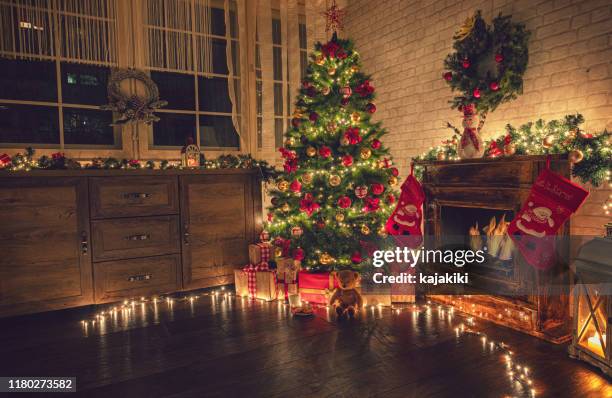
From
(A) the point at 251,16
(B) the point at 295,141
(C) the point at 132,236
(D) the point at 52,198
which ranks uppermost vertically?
(A) the point at 251,16

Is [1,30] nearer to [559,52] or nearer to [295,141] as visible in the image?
[295,141]

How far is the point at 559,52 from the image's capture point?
8.80ft

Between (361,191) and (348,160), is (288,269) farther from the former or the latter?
(348,160)

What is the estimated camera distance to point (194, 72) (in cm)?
394

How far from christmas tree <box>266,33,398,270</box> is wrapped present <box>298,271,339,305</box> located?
0.48 feet

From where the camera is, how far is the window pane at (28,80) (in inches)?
129

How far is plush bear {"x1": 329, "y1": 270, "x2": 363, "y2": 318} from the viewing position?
2.71 meters

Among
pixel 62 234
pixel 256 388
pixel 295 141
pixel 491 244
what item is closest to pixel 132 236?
pixel 62 234

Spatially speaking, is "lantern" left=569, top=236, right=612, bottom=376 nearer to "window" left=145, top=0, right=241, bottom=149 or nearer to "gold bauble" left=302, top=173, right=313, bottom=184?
"gold bauble" left=302, top=173, right=313, bottom=184

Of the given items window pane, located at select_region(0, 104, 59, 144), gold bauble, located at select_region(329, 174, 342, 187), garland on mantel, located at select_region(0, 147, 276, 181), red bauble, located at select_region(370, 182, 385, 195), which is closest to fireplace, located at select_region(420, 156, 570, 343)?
red bauble, located at select_region(370, 182, 385, 195)

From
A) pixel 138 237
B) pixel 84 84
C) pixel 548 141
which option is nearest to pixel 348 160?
pixel 548 141

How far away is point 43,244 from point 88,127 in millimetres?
1240

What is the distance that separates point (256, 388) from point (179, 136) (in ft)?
9.44

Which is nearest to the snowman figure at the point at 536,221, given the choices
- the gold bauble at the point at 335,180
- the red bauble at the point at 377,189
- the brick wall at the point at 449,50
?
the brick wall at the point at 449,50
